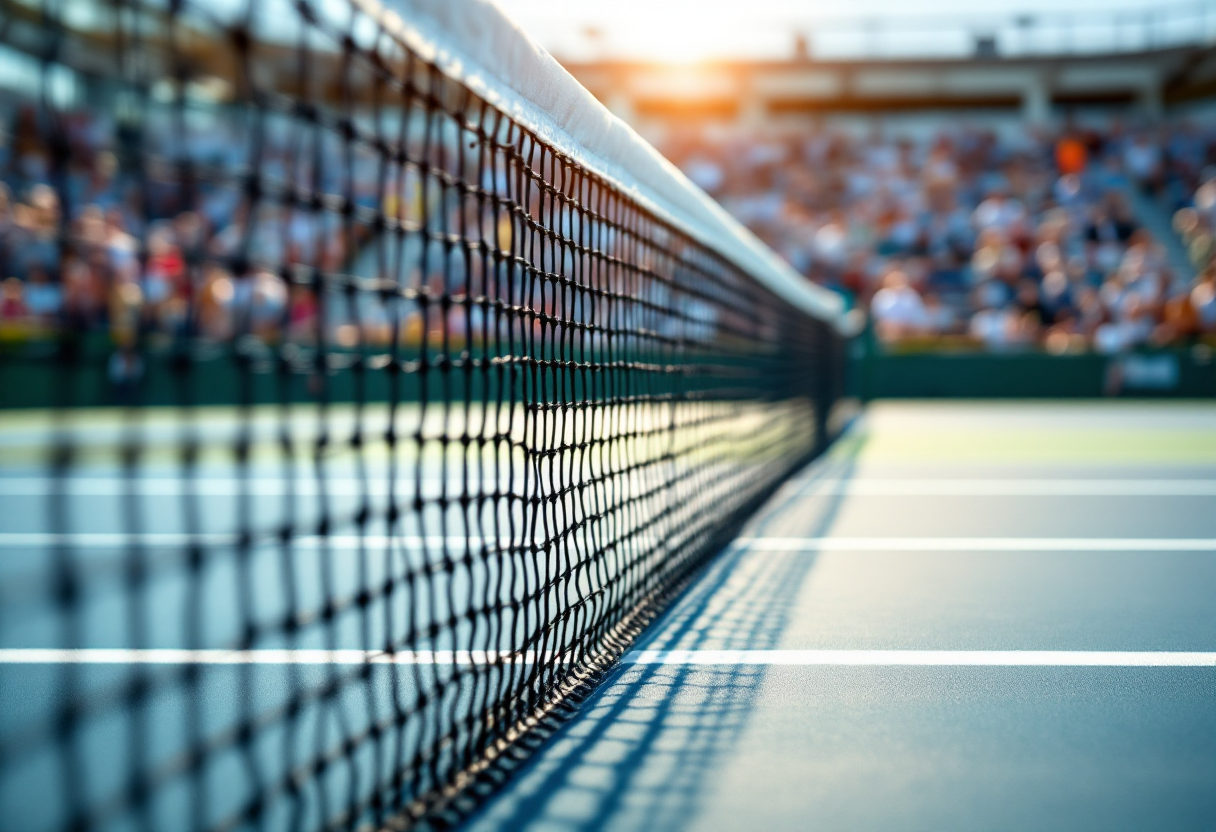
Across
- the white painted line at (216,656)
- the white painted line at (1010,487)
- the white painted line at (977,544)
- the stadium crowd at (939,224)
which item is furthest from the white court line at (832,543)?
Answer: the stadium crowd at (939,224)

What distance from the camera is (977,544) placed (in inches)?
151

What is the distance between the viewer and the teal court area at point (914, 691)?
1.52 meters

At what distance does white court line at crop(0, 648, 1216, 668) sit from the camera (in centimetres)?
227

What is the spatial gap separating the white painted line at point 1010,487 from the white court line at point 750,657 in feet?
9.56

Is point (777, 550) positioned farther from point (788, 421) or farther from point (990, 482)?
point (788, 421)

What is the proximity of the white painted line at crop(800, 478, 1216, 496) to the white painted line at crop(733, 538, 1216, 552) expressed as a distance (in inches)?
53.5

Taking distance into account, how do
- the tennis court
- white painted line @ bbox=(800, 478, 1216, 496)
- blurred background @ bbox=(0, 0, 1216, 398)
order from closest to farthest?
the tennis court, white painted line @ bbox=(800, 478, 1216, 496), blurred background @ bbox=(0, 0, 1216, 398)

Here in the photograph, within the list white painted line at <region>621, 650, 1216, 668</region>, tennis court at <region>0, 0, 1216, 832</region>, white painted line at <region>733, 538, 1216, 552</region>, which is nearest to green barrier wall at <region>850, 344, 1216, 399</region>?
white painted line at <region>733, 538, 1216, 552</region>

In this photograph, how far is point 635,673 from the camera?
7.17 feet

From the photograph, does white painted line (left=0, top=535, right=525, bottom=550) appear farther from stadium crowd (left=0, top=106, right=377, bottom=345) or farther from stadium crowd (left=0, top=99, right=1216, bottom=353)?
stadium crowd (left=0, top=99, right=1216, bottom=353)

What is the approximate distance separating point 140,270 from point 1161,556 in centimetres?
318

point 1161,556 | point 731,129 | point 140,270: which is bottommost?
point 1161,556

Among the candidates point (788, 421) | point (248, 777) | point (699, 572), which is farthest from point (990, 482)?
point (248, 777)

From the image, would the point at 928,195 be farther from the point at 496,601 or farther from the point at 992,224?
the point at 496,601
